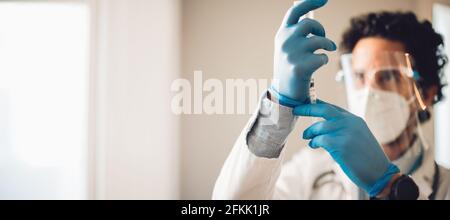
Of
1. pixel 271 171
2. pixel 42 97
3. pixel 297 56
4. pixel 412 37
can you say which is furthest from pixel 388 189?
pixel 42 97

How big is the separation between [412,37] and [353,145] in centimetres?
46

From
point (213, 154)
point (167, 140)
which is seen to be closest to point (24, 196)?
point (167, 140)

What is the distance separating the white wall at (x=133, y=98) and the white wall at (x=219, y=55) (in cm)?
4

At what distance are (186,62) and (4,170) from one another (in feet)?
1.85

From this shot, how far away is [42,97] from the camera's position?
37.4 inches

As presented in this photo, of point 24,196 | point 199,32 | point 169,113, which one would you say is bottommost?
point 24,196

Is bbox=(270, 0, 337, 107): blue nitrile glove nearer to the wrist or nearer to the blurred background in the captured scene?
the blurred background

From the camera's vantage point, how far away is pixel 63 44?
0.95 metres

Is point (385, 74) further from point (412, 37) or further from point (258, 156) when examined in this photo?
point (258, 156)

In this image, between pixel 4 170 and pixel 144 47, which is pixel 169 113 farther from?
pixel 4 170
